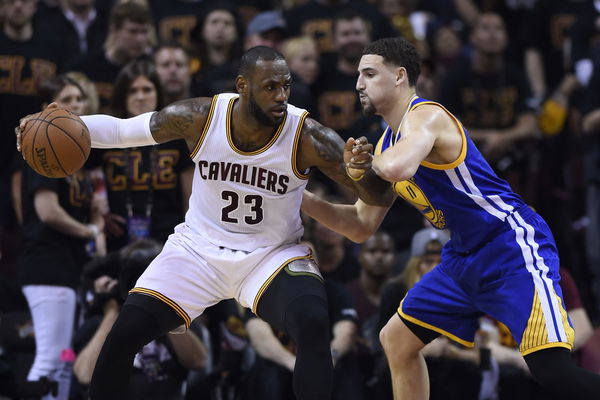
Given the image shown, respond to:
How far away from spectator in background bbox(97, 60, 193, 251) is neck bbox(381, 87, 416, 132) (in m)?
2.41

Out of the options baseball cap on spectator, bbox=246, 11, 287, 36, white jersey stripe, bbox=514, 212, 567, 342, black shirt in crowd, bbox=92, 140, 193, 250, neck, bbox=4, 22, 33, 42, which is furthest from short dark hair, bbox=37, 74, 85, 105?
white jersey stripe, bbox=514, 212, 567, 342

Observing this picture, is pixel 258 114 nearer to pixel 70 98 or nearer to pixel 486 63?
pixel 70 98

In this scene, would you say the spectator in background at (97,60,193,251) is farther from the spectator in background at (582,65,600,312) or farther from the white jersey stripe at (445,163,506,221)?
the spectator in background at (582,65,600,312)

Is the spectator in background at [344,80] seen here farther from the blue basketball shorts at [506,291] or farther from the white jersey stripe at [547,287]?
the white jersey stripe at [547,287]

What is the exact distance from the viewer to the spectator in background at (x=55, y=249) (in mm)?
6698

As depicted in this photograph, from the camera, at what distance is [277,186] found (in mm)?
5289

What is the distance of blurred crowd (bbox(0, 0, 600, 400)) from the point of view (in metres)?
6.80

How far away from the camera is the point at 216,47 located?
9.18 metres

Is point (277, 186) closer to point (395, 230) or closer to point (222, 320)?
point (222, 320)

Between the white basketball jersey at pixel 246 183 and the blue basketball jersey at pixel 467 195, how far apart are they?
609 mm

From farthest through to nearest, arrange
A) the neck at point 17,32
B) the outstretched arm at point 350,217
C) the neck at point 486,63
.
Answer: the neck at point 486,63
the neck at point 17,32
the outstretched arm at point 350,217

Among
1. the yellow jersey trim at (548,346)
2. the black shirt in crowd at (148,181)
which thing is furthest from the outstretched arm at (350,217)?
the black shirt in crowd at (148,181)

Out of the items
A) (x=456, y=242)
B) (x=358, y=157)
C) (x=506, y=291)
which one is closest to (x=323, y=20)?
(x=456, y=242)

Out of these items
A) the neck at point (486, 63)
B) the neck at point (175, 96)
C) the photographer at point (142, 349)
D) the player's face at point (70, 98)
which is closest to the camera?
the photographer at point (142, 349)
